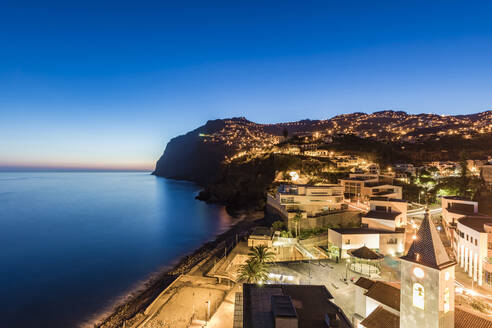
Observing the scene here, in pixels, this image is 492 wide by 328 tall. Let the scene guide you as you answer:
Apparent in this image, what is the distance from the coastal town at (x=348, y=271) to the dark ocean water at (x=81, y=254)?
21.8ft

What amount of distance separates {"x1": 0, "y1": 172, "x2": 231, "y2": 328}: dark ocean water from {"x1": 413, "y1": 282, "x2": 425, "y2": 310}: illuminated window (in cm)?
2070

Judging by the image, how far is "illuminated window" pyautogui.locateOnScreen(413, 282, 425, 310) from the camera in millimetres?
9805

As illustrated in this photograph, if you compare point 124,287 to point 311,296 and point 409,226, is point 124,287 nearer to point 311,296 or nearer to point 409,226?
point 311,296

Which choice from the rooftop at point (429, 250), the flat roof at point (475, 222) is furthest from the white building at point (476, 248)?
the rooftop at point (429, 250)

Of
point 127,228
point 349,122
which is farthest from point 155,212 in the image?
point 349,122

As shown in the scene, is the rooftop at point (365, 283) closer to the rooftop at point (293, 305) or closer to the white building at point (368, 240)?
the rooftop at point (293, 305)

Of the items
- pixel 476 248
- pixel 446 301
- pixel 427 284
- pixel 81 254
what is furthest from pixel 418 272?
pixel 81 254

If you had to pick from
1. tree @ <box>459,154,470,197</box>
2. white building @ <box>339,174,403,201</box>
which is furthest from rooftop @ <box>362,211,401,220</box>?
tree @ <box>459,154,470,197</box>

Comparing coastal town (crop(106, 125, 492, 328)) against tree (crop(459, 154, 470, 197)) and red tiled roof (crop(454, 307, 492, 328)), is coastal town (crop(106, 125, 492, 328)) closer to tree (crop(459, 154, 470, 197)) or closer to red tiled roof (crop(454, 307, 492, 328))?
red tiled roof (crop(454, 307, 492, 328))

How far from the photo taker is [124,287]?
22984 millimetres

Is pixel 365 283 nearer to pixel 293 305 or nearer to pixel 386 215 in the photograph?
pixel 293 305

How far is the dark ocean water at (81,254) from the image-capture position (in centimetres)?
2036

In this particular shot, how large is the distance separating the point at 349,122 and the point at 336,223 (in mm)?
168895

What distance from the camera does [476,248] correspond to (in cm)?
1739
